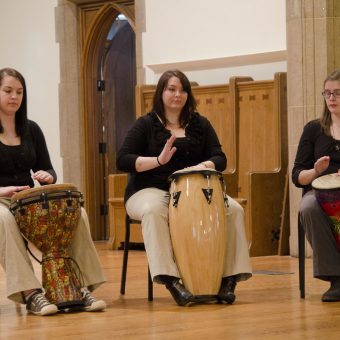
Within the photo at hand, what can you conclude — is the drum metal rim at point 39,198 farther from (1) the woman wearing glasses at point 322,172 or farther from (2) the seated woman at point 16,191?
(1) the woman wearing glasses at point 322,172

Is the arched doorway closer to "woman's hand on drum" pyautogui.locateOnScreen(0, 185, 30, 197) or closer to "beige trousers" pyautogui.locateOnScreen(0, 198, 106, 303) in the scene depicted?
"woman's hand on drum" pyautogui.locateOnScreen(0, 185, 30, 197)

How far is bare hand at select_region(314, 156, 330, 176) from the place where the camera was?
4488 millimetres

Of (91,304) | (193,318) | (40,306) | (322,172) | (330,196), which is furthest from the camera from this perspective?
(322,172)

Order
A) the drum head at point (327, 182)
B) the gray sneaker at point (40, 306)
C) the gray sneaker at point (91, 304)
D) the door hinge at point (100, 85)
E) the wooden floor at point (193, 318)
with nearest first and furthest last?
the wooden floor at point (193, 318) < the gray sneaker at point (40, 306) < the gray sneaker at point (91, 304) < the drum head at point (327, 182) < the door hinge at point (100, 85)

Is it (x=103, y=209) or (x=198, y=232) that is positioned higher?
(x=198, y=232)

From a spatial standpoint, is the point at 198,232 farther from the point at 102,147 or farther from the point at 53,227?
the point at 102,147

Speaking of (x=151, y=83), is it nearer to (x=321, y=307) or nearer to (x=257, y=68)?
(x=257, y=68)

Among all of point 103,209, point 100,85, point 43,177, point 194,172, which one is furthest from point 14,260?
point 100,85

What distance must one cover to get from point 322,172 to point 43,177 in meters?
1.39

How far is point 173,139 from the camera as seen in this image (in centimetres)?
459

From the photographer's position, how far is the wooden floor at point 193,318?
12.1ft

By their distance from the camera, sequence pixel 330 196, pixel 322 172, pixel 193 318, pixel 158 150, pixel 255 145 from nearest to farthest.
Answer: pixel 193 318, pixel 330 196, pixel 322 172, pixel 158 150, pixel 255 145

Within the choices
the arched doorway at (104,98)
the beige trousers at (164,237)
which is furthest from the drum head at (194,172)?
the arched doorway at (104,98)

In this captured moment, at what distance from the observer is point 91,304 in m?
4.35
